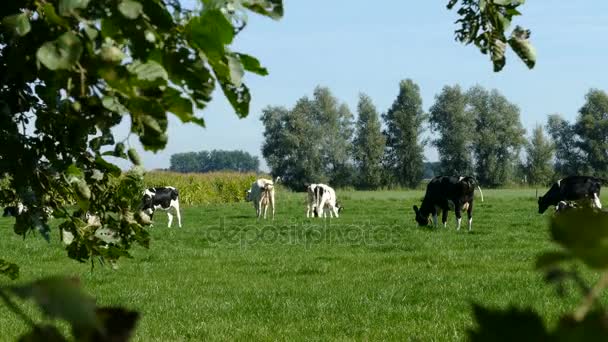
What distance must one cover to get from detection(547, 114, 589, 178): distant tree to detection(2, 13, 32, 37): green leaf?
99612mm

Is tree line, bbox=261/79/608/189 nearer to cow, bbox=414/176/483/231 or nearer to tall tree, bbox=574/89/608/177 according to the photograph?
tall tree, bbox=574/89/608/177

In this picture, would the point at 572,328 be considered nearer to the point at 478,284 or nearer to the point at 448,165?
the point at 478,284

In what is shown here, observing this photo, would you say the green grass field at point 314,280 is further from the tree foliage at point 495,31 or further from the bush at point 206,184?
the bush at point 206,184

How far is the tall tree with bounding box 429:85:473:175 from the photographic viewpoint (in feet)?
300

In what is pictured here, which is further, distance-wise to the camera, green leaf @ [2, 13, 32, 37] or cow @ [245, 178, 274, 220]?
cow @ [245, 178, 274, 220]

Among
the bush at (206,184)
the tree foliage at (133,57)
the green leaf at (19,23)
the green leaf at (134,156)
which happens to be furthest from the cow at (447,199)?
the bush at (206,184)

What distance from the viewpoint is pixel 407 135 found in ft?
309

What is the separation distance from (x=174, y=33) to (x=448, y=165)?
92.1 meters

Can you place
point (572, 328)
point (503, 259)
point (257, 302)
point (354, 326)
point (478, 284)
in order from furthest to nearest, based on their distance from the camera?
point (503, 259) → point (478, 284) → point (257, 302) → point (354, 326) → point (572, 328)

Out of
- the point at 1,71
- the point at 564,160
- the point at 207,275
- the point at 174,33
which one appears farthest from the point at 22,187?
the point at 564,160

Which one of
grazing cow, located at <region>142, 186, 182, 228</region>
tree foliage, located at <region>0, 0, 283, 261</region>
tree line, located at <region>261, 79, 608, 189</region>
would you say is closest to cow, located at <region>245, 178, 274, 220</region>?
grazing cow, located at <region>142, 186, 182, 228</region>

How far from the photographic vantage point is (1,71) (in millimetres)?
2521

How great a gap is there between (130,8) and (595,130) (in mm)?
98692

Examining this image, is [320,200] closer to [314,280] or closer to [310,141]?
[314,280]
